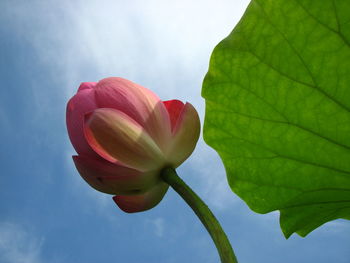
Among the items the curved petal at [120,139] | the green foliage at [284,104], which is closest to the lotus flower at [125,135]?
the curved petal at [120,139]

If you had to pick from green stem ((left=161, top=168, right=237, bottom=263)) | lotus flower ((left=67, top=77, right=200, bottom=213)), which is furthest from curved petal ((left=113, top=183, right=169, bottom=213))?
green stem ((left=161, top=168, right=237, bottom=263))

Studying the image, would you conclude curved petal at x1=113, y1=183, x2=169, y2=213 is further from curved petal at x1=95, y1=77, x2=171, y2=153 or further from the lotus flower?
curved petal at x1=95, y1=77, x2=171, y2=153

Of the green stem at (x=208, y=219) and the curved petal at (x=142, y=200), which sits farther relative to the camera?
the curved petal at (x=142, y=200)

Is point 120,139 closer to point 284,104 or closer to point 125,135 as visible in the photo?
point 125,135

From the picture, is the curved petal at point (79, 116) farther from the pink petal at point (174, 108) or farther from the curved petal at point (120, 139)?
the pink petal at point (174, 108)

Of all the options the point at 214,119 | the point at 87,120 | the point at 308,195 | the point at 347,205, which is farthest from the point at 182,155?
the point at 347,205
